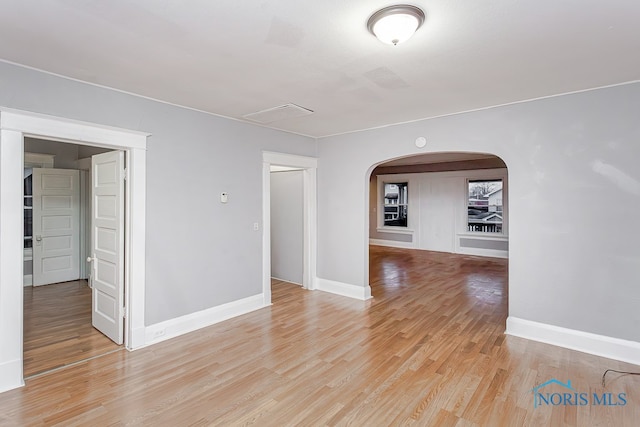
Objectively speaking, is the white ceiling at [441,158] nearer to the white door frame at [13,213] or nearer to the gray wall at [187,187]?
the gray wall at [187,187]

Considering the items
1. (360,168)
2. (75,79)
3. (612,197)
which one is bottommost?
A: (612,197)

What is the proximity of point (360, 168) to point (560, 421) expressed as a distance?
367cm

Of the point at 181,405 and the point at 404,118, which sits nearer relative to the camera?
the point at 181,405

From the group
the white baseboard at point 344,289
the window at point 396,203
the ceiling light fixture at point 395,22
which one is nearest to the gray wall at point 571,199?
the white baseboard at point 344,289

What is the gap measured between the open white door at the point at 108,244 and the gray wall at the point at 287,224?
2944 millimetres

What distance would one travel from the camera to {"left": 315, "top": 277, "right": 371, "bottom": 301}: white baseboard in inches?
199

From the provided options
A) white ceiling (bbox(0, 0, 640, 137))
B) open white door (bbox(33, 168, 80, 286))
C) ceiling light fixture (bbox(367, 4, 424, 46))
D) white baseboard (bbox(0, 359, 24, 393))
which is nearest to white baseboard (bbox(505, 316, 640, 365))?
white ceiling (bbox(0, 0, 640, 137))

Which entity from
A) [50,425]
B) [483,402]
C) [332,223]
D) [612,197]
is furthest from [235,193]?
[612,197]

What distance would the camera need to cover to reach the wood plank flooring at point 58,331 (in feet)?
10.1

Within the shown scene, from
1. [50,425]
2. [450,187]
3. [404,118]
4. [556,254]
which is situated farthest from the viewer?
[450,187]

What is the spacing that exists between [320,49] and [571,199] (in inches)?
116

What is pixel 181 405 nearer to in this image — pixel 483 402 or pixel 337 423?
pixel 337 423

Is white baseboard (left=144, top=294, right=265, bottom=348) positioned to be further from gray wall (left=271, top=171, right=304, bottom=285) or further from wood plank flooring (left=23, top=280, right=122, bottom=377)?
gray wall (left=271, top=171, right=304, bottom=285)

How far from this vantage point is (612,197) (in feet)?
10.3
